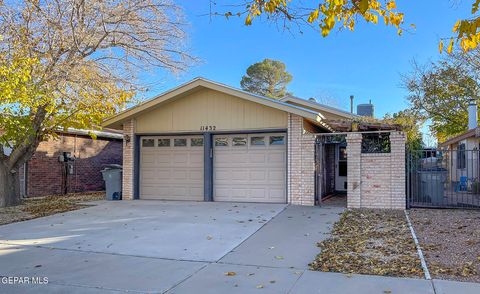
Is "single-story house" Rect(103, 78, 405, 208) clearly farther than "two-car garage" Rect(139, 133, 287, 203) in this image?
No

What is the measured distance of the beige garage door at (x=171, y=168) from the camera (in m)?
13.6

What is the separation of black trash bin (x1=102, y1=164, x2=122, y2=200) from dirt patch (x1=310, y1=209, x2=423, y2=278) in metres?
8.41

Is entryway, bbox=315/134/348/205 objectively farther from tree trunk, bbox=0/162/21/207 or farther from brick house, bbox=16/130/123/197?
tree trunk, bbox=0/162/21/207

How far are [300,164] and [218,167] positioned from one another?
2832 mm

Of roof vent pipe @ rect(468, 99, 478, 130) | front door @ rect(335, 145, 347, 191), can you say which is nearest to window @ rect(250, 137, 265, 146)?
front door @ rect(335, 145, 347, 191)

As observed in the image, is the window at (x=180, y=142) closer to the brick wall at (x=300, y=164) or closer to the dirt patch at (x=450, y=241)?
the brick wall at (x=300, y=164)

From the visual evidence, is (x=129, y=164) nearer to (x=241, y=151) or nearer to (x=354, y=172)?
(x=241, y=151)

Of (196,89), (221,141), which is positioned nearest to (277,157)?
(221,141)

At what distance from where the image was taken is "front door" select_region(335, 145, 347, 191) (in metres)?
16.9

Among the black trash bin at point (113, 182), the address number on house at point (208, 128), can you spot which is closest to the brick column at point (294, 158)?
the address number on house at point (208, 128)

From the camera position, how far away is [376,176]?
435 inches

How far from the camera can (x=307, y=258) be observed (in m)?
6.06

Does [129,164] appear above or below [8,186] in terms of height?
above

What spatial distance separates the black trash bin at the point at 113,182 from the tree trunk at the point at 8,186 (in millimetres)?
2813
